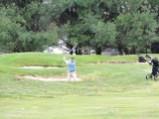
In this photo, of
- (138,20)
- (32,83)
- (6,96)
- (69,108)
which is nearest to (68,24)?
(138,20)

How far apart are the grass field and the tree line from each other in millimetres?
16432

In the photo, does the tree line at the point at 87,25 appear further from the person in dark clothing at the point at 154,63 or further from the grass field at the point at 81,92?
the person in dark clothing at the point at 154,63

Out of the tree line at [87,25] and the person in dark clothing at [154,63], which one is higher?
the tree line at [87,25]

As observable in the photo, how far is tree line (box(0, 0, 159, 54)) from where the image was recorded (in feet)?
237

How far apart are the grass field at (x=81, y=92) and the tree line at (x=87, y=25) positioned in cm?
1643

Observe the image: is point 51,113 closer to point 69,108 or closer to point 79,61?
point 69,108

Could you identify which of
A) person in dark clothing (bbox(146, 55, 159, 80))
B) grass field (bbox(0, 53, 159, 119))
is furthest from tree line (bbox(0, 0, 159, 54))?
person in dark clothing (bbox(146, 55, 159, 80))

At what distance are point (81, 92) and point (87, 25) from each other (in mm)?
45463

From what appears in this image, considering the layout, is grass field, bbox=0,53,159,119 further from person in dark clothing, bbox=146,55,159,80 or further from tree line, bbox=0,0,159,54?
tree line, bbox=0,0,159,54

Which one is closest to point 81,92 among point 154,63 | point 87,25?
point 154,63

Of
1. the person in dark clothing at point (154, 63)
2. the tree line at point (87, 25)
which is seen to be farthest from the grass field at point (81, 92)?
the tree line at point (87, 25)

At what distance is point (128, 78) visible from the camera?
3828 cm

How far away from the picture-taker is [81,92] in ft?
95.1

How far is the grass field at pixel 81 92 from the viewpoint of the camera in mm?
16938
